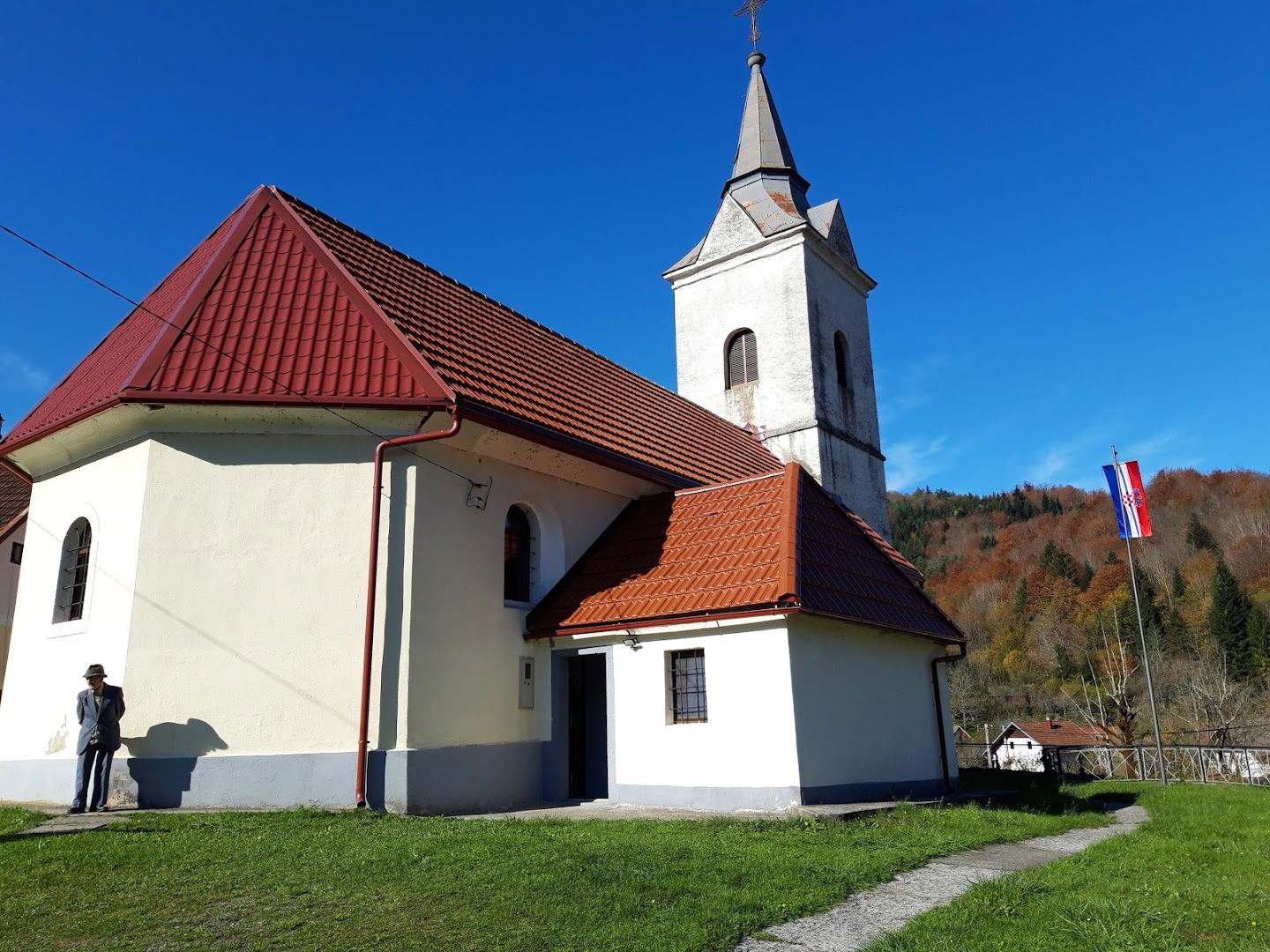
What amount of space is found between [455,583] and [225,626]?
2.80 meters

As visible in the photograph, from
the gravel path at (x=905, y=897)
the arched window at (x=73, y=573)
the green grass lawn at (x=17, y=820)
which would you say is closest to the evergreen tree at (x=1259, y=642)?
the gravel path at (x=905, y=897)

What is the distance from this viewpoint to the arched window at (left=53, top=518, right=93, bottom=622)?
1252cm

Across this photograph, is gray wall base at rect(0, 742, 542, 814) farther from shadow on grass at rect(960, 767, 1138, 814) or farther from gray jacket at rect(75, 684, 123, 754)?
shadow on grass at rect(960, 767, 1138, 814)

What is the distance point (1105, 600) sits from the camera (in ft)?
226

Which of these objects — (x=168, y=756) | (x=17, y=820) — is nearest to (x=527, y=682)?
(x=168, y=756)

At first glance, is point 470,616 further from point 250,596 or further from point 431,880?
point 431,880

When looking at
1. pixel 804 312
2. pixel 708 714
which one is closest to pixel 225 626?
pixel 708 714

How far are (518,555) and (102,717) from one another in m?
5.72

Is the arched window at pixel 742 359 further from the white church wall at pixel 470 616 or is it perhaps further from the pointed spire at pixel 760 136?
the white church wall at pixel 470 616

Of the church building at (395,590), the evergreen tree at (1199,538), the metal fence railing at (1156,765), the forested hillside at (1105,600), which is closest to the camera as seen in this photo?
the church building at (395,590)

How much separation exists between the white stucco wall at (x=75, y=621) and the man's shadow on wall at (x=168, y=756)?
35cm

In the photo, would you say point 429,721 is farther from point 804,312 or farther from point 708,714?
Result: point 804,312

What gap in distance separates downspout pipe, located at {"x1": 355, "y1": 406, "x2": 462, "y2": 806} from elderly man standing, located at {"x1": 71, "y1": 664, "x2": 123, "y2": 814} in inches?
105

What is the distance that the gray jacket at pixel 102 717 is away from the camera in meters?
10.3
